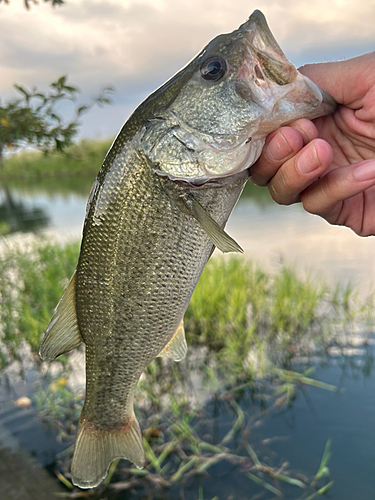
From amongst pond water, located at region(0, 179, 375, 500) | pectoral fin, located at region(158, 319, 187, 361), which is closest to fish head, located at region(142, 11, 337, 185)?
pectoral fin, located at region(158, 319, 187, 361)

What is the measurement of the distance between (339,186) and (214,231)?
676 millimetres

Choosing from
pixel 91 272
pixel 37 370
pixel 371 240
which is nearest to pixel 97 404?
pixel 91 272

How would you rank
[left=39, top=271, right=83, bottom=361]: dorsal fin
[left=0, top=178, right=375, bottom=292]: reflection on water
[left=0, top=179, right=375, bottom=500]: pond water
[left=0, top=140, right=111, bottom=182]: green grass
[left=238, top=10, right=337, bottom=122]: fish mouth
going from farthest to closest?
[left=0, top=140, right=111, bottom=182]: green grass → [left=0, top=178, right=375, bottom=292]: reflection on water → [left=0, top=179, right=375, bottom=500]: pond water → [left=39, top=271, right=83, bottom=361]: dorsal fin → [left=238, top=10, right=337, bottom=122]: fish mouth

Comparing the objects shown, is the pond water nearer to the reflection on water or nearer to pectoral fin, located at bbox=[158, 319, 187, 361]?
the reflection on water

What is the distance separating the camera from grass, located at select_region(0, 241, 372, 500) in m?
3.71

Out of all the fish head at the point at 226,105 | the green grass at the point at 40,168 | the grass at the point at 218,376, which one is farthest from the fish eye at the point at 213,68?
the green grass at the point at 40,168

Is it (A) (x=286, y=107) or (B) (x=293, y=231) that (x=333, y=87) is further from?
(B) (x=293, y=231)

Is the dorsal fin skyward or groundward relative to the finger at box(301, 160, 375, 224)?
groundward

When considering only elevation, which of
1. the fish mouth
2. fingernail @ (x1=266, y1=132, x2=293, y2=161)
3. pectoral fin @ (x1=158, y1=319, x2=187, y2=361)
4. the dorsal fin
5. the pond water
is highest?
the fish mouth

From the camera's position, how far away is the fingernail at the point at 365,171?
70.0 inches

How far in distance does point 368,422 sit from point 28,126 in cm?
430

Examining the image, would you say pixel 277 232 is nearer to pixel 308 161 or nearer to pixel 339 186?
pixel 339 186

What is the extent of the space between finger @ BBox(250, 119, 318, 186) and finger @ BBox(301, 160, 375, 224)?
234 millimetres

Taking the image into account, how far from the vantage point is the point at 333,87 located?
6.70 feet
